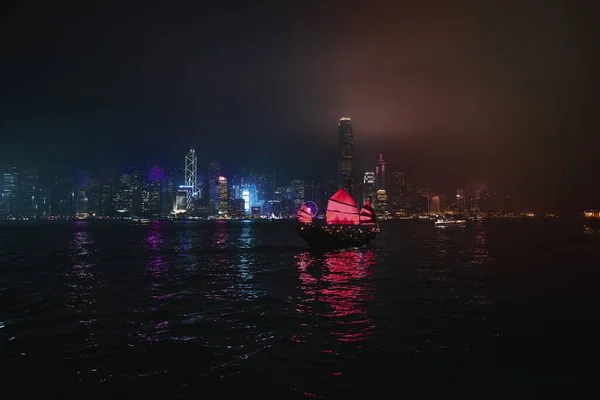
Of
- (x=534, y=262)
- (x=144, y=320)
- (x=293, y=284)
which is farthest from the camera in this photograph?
(x=534, y=262)

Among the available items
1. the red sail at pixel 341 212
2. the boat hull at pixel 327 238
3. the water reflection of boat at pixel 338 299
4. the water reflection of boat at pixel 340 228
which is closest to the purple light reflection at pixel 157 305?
the water reflection of boat at pixel 338 299

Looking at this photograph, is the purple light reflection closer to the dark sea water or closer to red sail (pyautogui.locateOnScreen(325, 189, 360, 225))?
the dark sea water

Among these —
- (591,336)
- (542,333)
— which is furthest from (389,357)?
(591,336)

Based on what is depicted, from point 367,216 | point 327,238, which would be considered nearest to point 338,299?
point 327,238

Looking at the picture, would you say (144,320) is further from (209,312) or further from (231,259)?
(231,259)

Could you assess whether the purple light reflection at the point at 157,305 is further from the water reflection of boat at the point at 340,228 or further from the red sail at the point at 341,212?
the red sail at the point at 341,212

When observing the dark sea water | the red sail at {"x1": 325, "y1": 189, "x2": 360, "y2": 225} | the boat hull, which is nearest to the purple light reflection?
the dark sea water

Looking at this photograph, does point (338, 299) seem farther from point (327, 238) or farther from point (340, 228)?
point (340, 228)
